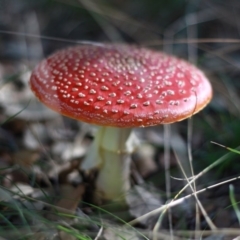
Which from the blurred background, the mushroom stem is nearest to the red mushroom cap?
the blurred background

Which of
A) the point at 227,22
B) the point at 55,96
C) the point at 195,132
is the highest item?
the point at 55,96

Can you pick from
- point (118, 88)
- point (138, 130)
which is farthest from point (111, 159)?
point (138, 130)

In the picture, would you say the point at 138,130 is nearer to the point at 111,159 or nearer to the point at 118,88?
the point at 111,159

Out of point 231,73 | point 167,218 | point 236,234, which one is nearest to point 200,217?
point 167,218

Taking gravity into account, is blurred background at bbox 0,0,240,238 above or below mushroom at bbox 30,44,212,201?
below

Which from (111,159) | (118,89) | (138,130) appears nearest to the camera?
(118,89)

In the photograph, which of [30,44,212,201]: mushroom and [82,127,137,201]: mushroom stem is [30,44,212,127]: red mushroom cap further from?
[82,127,137,201]: mushroom stem

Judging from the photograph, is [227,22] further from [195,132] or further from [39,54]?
[39,54]
